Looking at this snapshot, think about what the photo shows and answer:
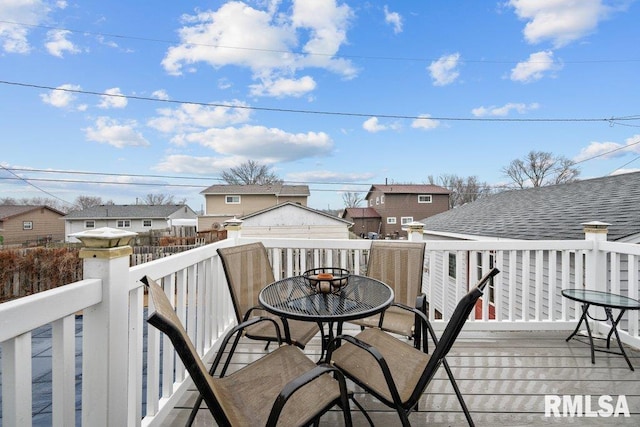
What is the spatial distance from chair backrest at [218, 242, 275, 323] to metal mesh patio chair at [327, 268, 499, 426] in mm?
842

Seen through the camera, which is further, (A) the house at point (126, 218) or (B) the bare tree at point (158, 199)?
(B) the bare tree at point (158, 199)

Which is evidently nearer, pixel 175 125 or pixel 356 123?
pixel 356 123

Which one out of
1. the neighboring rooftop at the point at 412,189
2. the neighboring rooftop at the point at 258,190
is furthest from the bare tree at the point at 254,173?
the neighboring rooftop at the point at 412,189

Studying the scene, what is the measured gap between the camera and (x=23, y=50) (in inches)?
468

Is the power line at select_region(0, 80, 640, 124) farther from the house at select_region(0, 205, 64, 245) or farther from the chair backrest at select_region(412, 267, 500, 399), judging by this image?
the house at select_region(0, 205, 64, 245)

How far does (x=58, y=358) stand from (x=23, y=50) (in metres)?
16.9

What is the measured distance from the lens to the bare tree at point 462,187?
101 feet

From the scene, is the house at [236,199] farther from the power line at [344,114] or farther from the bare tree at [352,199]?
the bare tree at [352,199]

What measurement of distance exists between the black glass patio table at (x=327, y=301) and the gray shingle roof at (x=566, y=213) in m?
5.08

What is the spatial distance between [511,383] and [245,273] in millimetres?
2189

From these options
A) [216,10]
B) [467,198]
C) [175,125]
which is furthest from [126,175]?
[467,198]

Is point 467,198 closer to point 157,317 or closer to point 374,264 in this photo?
point 374,264

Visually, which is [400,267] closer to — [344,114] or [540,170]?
[344,114]

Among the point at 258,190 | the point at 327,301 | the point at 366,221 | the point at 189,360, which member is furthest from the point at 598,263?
the point at 366,221
